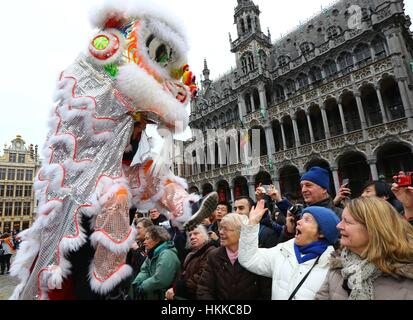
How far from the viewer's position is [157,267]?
3105 millimetres

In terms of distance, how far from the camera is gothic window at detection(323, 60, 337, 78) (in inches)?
755

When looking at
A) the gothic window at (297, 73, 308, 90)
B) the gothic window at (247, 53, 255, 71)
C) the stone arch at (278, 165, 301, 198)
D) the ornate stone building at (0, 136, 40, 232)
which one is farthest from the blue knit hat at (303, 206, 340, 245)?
the ornate stone building at (0, 136, 40, 232)

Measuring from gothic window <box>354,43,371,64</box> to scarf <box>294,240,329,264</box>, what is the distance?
775 inches

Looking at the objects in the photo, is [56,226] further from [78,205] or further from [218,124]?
[218,124]

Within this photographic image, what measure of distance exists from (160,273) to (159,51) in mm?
A: 2522

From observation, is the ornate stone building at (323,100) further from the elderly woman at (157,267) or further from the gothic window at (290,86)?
the elderly woman at (157,267)

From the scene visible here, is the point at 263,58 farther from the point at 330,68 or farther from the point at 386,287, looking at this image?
the point at 386,287

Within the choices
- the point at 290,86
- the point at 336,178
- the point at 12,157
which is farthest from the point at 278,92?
the point at 12,157

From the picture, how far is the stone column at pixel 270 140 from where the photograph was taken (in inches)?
806

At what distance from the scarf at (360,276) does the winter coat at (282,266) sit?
32cm

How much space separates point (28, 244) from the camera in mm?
1747

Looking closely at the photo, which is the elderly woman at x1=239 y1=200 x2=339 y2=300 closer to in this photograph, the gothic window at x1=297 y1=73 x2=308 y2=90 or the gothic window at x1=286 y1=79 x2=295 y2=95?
the gothic window at x1=297 y1=73 x2=308 y2=90

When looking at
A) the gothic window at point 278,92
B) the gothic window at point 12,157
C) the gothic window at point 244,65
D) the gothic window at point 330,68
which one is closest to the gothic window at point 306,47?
the gothic window at point 330,68
